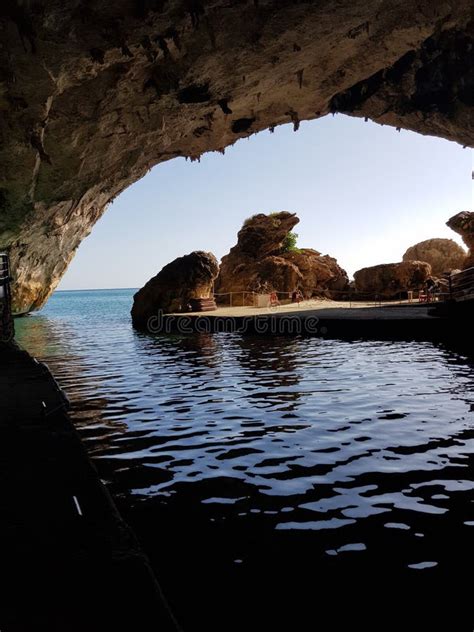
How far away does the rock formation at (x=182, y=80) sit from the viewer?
48.9 feet

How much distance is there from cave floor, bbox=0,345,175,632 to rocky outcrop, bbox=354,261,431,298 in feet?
116

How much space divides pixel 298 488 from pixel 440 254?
44866 millimetres

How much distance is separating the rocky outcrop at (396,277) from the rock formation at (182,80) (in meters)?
9.37

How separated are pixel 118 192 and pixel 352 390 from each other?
26.8m

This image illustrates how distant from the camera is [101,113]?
65.2 ft

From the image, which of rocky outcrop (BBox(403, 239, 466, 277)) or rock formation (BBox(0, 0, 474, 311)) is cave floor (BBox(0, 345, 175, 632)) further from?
rocky outcrop (BBox(403, 239, 466, 277))

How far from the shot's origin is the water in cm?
339

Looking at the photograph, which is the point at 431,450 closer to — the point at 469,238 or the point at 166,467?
the point at 166,467

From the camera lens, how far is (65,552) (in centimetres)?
306

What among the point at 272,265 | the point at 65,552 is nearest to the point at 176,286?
the point at 272,265

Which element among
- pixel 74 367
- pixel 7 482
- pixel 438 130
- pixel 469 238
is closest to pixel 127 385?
pixel 74 367

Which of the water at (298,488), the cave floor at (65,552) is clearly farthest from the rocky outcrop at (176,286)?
the cave floor at (65,552)

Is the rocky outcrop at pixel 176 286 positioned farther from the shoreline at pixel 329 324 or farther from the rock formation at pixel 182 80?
the rock formation at pixel 182 80

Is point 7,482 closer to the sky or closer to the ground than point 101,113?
closer to the ground
